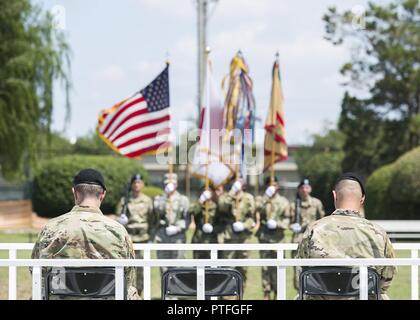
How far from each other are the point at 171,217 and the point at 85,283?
25.4 feet

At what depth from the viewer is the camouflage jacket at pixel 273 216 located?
42.2 feet

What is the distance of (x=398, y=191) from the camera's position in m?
25.8

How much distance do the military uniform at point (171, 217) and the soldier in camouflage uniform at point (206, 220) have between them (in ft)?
0.64

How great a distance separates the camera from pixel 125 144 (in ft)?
40.9

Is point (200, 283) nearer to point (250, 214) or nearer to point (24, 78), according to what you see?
point (250, 214)

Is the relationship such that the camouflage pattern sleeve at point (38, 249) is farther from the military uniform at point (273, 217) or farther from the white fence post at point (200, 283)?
the military uniform at point (273, 217)

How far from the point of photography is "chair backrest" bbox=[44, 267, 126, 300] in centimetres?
486

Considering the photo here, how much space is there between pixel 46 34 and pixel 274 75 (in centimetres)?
1813

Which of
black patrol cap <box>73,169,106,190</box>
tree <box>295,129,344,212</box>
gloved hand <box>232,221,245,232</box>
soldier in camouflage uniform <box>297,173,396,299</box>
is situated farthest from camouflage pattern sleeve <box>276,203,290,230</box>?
tree <box>295,129,344,212</box>

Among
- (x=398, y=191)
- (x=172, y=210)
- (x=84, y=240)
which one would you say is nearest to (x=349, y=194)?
(x=84, y=240)

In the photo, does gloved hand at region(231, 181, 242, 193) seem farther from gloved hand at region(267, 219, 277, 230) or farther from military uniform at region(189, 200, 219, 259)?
gloved hand at region(267, 219, 277, 230)

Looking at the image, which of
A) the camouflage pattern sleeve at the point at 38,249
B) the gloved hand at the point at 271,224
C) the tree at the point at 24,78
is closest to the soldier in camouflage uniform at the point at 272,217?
the gloved hand at the point at 271,224

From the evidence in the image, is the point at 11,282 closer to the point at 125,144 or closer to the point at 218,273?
the point at 218,273
